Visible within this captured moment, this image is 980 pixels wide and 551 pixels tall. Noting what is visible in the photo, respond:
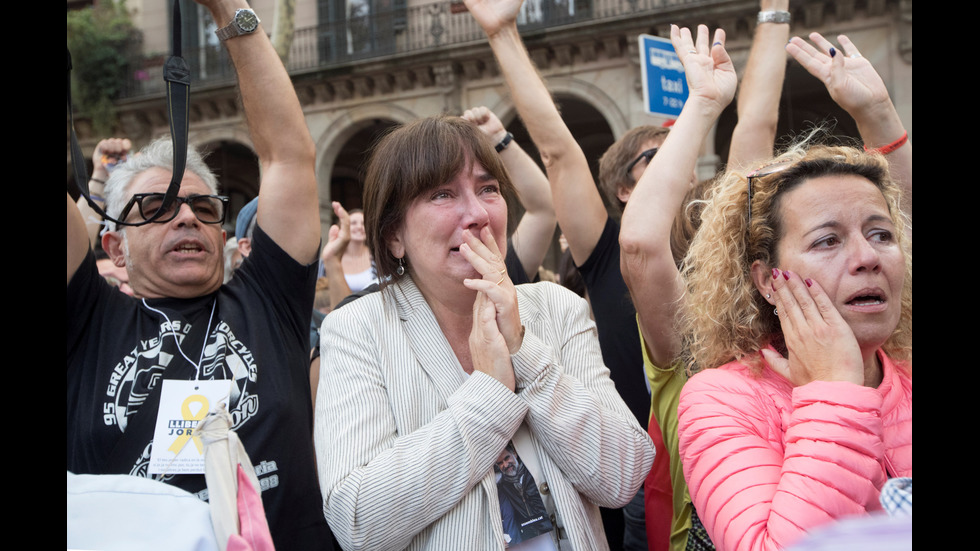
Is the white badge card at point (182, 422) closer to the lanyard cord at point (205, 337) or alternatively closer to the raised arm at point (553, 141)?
the lanyard cord at point (205, 337)

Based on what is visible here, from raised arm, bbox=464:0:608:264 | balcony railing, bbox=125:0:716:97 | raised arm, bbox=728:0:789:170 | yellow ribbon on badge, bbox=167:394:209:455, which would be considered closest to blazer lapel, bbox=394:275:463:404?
yellow ribbon on badge, bbox=167:394:209:455

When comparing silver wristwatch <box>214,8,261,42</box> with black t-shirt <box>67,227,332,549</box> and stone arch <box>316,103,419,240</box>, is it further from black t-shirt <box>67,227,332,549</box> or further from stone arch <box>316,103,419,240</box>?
stone arch <box>316,103,419,240</box>

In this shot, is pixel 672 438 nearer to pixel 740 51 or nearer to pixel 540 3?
pixel 740 51

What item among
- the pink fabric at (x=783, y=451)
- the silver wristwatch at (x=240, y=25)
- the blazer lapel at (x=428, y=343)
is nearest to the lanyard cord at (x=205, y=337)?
the blazer lapel at (x=428, y=343)

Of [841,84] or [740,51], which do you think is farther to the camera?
[740,51]

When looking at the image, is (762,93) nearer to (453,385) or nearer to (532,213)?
(532,213)

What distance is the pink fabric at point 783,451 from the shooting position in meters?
1.36

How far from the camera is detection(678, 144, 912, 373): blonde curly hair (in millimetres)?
1756

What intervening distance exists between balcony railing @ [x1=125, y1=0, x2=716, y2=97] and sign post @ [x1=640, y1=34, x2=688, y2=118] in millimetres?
9386

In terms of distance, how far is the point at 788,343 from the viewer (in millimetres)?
1602

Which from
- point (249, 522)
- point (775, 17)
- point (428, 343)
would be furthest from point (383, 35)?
point (249, 522)
